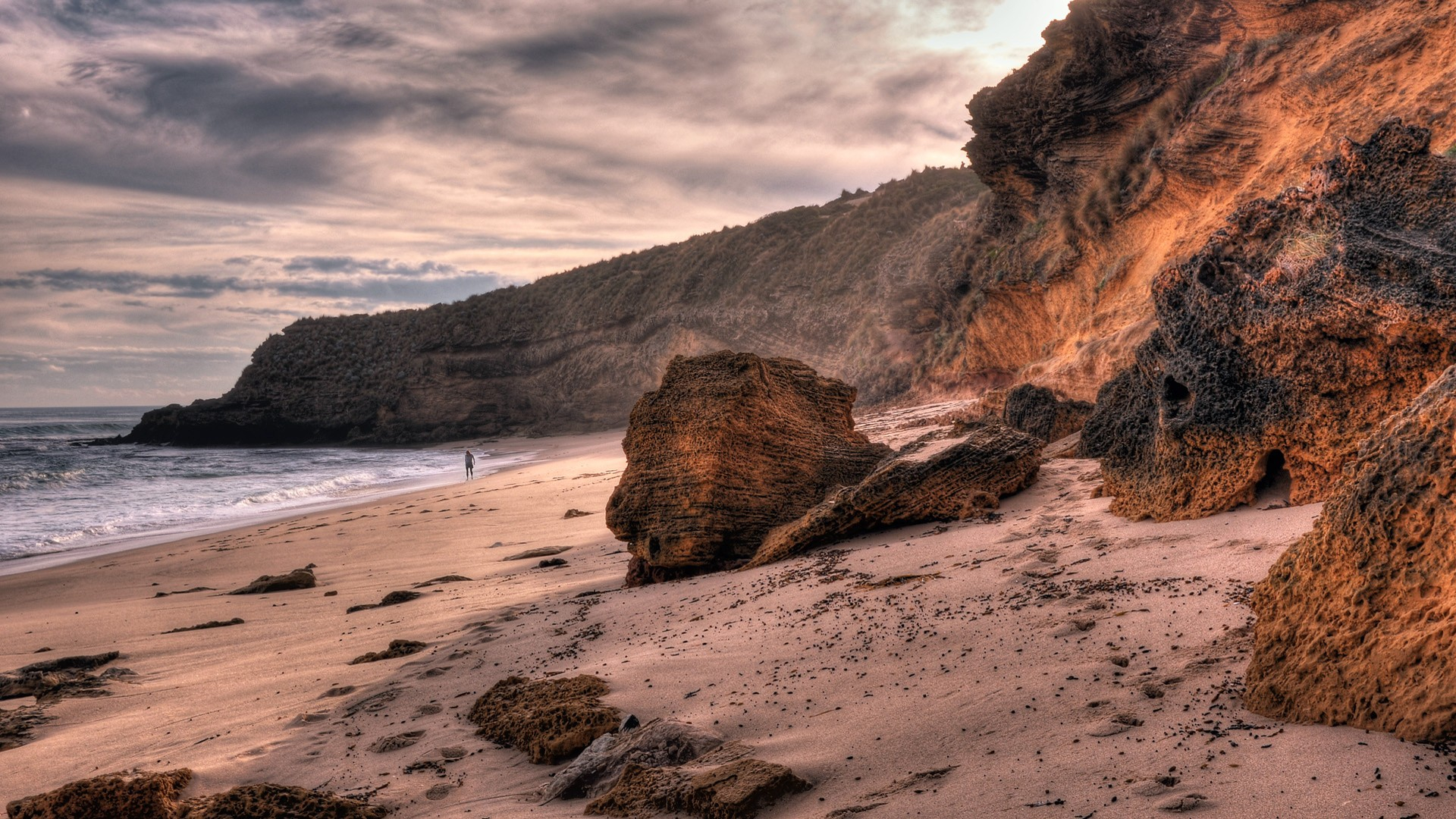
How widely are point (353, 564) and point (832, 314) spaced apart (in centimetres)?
3319

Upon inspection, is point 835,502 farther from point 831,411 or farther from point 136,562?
point 136,562

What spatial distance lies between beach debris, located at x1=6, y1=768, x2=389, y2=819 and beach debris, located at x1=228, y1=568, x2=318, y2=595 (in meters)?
5.68

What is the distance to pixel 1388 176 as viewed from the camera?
4.66 metres

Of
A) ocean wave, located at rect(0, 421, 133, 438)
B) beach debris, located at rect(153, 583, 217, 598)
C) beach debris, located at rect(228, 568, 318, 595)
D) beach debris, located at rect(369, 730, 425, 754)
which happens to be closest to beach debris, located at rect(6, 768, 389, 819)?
beach debris, located at rect(369, 730, 425, 754)

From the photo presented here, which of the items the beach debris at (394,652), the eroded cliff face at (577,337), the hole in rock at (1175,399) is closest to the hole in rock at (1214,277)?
the hole in rock at (1175,399)

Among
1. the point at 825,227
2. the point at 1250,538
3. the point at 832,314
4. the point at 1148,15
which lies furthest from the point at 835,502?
the point at 825,227

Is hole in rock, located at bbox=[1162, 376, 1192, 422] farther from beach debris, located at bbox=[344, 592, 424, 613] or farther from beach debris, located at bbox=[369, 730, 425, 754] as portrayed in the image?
beach debris, located at bbox=[344, 592, 424, 613]

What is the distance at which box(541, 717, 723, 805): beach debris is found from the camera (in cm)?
313

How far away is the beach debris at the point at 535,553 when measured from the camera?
923 cm

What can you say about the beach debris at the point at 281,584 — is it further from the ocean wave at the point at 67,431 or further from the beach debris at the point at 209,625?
the ocean wave at the point at 67,431

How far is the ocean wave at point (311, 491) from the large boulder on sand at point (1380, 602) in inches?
789

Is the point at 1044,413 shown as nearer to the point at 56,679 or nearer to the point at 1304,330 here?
the point at 1304,330

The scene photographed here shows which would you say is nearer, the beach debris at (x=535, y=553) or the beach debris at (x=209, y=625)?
the beach debris at (x=209, y=625)

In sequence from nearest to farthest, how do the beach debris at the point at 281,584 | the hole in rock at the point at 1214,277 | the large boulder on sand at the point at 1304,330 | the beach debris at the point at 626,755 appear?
the beach debris at the point at 626,755, the large boulder on sand at the point at 1304,330, the hole in rock at the point at 1214,277, the beach debris at the point at 281,584
